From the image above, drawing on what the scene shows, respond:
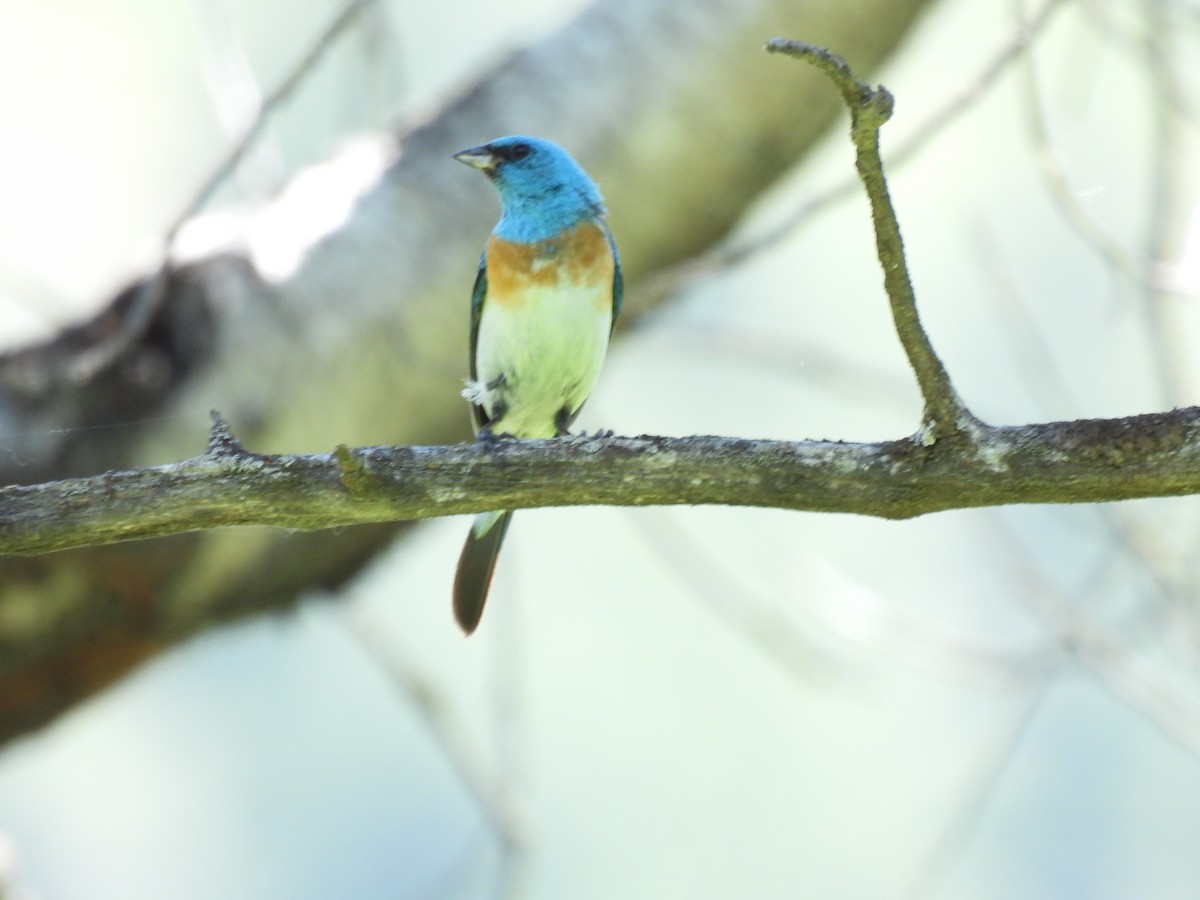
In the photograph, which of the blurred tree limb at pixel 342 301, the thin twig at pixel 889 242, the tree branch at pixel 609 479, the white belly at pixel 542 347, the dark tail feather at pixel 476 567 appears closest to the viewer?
the thin twig at pixel 889 242

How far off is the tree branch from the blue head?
5.76 ft

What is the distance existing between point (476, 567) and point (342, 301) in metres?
1.13

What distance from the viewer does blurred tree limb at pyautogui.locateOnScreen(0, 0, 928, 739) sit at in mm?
3846

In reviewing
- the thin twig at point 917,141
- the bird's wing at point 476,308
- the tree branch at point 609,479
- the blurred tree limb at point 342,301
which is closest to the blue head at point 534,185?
the bird's wing at point 476,308

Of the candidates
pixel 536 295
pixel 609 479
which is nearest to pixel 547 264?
pixel 536 295

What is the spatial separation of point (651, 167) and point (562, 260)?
3.01 feet

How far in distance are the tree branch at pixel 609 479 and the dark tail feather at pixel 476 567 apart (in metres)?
0.97

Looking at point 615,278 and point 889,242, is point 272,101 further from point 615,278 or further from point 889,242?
point 889,242

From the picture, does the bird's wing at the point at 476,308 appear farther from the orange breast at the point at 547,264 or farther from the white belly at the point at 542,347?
the orange breast at the point at 547,264

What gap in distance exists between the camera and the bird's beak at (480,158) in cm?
385

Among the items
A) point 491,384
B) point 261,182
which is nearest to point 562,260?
point 491,384

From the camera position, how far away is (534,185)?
3811mm

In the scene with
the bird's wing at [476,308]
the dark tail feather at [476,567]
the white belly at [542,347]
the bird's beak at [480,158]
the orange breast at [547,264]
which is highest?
the bird's beak at [480,158]

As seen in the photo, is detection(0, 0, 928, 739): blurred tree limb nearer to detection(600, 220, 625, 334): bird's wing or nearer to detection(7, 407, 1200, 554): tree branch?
detection(600, 220, 625, 334): bird's wing
